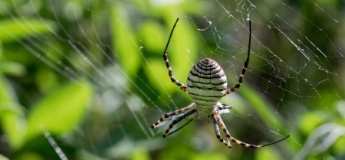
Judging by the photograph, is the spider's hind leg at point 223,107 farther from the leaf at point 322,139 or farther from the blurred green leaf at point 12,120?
the blurred green leaf at point 12,120

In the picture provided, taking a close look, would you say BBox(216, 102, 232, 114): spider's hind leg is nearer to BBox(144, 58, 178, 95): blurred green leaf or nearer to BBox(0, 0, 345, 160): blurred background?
BBox(0, 0, 345, 160): blurred background

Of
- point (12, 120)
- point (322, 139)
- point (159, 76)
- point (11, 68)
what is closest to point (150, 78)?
point (159, 76)

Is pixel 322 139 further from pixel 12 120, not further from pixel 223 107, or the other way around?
pixel 12 120

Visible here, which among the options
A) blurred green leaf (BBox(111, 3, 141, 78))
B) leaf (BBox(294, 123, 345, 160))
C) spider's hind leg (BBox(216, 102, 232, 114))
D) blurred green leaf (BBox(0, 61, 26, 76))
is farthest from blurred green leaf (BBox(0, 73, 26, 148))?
leaf (BBox(294, 123, 345, 160))

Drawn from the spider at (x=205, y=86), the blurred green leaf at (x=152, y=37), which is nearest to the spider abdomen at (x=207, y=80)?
the spider at (x=205, y=86)

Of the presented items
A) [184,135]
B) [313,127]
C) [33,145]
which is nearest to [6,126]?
[33,145]

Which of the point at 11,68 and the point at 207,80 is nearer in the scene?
the point at 207,80

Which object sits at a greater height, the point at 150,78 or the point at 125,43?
the point at 125,43
